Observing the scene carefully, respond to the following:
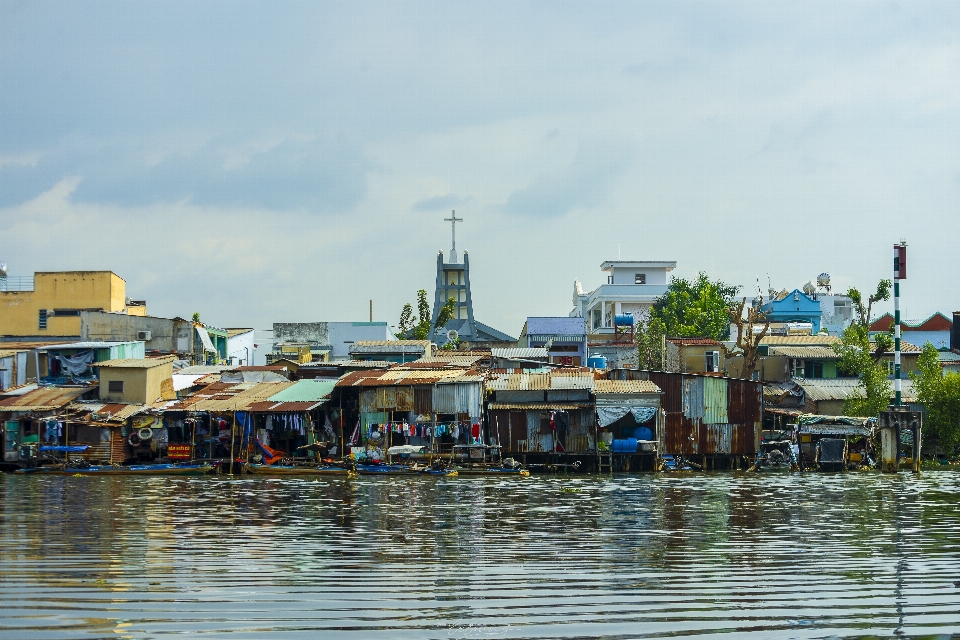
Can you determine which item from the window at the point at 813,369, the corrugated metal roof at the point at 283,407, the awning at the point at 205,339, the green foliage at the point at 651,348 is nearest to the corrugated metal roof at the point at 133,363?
the corrugated metal roof at the point at 283,407

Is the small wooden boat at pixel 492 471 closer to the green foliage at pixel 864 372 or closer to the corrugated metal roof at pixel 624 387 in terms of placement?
the corrugated metal roof at pixel 624 387

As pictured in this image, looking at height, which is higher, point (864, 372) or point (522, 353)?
point (522, 353)

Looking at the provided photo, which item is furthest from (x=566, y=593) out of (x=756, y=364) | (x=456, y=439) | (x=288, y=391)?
(x=756, y=364)

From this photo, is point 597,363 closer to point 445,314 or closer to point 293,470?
point 445,314

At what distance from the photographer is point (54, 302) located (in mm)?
64688

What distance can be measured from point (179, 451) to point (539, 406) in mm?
14624

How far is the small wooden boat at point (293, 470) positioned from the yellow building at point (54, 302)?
2638 cm

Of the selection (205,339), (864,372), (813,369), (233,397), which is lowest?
(233,397)

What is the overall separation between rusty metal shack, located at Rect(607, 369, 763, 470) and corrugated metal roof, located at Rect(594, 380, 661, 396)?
32.6 inches

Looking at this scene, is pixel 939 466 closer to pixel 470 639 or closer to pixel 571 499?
pixel 571 499

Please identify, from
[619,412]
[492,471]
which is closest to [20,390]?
[492,471]

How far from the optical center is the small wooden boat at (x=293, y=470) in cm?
4134

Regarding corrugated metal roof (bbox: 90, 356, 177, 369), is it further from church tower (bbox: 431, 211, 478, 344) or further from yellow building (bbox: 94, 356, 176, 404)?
church tower (bbox: 431, 211, 478, 344)

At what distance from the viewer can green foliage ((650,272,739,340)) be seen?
234 feet
